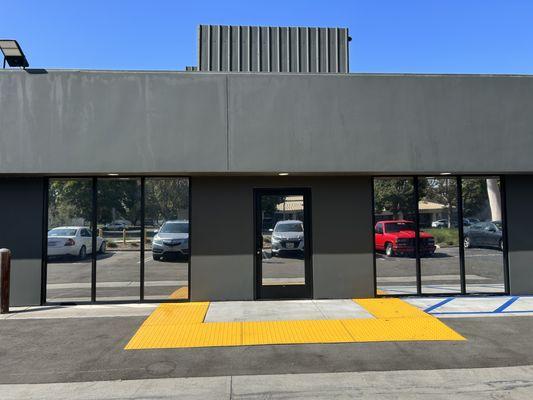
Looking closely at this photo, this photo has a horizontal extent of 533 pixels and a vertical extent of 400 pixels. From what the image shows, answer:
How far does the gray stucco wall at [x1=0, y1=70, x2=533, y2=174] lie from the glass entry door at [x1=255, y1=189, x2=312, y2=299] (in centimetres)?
104

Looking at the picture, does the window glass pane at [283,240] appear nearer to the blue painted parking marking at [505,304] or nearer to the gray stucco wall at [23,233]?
the blue painted parking marking at [505,304]

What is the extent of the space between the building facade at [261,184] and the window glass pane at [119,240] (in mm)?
32

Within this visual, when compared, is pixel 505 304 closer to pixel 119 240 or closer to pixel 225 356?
pixel 225 356

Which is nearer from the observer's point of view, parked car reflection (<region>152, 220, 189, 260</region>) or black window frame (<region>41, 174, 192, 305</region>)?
black window frame (<region>41, 174, 192, 305</region>)

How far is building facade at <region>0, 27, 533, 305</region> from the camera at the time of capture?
8.33m

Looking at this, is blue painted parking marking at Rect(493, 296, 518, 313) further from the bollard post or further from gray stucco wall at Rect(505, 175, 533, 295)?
the bollard post

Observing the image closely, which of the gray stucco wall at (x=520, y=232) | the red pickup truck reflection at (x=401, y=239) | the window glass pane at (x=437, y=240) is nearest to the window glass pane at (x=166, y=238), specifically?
the red pickup truck reflection at (x=401, y=239)

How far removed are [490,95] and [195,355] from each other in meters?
8.15

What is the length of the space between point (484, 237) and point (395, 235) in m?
2.19

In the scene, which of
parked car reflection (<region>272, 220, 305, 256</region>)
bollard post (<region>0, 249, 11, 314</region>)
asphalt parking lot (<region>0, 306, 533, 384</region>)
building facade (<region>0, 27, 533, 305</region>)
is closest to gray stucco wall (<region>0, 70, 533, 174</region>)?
building facade (<region>0, 27, 533, 305</region>)

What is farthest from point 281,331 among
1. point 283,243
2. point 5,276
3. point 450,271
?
point 5,276

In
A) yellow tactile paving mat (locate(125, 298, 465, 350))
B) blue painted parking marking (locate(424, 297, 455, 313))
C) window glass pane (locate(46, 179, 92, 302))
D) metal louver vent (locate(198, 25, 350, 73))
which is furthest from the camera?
metal louver vent (locate(198, 25, 350, 73))

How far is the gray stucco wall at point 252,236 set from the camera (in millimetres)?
8914

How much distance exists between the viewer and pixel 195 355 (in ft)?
18.6
